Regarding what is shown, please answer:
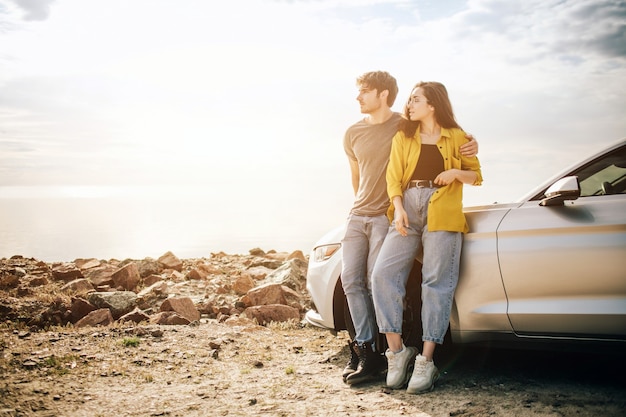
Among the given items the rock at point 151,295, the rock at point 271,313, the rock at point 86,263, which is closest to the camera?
the rock at point 271,313

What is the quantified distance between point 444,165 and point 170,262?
7664mm

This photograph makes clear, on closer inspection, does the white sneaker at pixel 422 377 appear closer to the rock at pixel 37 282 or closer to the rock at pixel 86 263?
the rock at pixel 37 282

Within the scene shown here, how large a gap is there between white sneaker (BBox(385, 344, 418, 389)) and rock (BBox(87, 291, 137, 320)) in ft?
14.7

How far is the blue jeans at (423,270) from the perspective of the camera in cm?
404

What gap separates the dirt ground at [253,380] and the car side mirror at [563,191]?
1097 mm

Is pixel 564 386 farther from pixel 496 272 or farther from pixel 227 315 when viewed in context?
pixel 227 315

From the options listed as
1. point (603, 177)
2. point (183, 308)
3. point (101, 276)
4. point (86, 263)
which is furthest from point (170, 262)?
point (603, 177)

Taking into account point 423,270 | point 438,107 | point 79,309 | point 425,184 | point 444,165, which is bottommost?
point 79,309

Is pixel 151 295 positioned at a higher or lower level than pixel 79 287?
lower

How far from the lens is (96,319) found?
7.02 metres

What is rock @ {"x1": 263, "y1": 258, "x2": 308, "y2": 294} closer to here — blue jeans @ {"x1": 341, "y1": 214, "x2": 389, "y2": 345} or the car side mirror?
blue jeans @ {"x1": 341, "y1": 214, "x2": 389, "y2": 345}

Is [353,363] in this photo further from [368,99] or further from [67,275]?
[67,275]

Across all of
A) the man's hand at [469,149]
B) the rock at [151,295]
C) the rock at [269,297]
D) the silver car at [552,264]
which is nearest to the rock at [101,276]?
the rock at [151,295]

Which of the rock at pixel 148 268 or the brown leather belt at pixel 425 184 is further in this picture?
the rock at pixel 148 268
